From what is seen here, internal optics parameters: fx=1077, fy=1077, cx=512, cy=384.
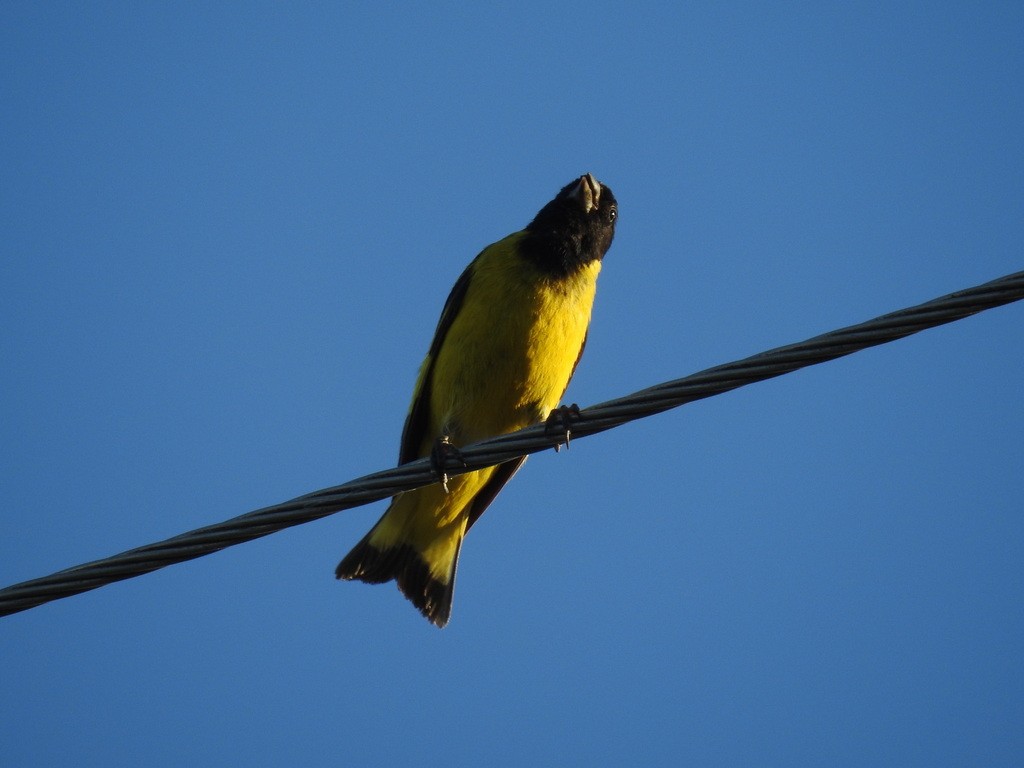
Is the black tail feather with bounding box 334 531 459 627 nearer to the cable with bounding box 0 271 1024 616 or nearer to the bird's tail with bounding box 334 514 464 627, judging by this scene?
the bird's tail with bounding box 334 514 464 627

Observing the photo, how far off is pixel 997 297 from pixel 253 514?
209 cm

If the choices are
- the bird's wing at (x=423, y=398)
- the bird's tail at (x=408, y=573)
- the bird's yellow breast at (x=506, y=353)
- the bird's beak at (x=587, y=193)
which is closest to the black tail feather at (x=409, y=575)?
the bird's tail at (x=408, y=573)

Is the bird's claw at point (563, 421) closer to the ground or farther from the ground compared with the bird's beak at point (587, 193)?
closer to the ground

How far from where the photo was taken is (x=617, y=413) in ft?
10.8

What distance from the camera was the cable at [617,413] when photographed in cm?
278

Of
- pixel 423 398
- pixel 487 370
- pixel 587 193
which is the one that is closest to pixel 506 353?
pixel 487 370

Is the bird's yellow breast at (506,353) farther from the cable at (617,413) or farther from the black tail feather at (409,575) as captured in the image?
the cable at (617,413)

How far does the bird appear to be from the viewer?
5215 millimetres

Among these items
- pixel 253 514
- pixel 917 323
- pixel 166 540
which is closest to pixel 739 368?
pixel 917 323

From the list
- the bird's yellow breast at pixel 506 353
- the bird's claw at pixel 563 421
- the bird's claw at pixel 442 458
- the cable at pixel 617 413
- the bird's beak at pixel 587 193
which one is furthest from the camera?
the bird's beak at pixel 587 193

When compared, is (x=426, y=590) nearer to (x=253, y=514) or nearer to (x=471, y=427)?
(x=471, y=427)

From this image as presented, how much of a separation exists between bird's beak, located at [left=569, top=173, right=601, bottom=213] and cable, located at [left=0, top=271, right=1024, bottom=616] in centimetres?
287

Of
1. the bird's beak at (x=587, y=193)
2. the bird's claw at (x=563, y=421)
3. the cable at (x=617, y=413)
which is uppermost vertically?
the bird's beak at (x=587, y=193)

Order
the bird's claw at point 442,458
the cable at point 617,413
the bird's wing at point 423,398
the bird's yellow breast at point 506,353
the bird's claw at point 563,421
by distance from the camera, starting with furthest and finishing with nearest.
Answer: the bird's wing at point 423,398, the bird's yellow breast at point 506,353, the bird's claw at point 442,458, the bird's claw at point 563,421, the cable at point 617,413
